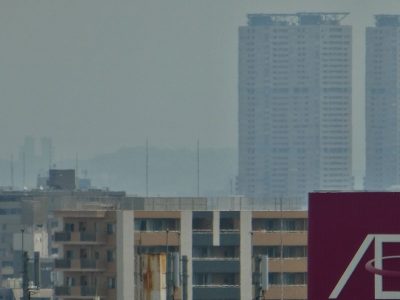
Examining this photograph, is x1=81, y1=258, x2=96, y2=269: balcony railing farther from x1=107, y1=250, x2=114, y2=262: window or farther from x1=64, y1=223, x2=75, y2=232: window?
x1=64, y1=223, x2=75, y2=232: window

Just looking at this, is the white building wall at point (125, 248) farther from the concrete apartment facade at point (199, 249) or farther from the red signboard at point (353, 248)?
the red signboard at point (353, 248)

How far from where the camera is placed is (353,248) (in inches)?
580

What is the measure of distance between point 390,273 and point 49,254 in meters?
133

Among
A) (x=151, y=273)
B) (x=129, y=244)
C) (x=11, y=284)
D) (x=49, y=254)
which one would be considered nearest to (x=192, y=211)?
(x=129, y=244)

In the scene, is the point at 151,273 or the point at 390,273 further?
the point at 151,273

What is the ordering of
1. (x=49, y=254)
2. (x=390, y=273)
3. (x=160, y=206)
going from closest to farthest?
(x=390, y=273), (x=160, y=206), (x=49, y=254)

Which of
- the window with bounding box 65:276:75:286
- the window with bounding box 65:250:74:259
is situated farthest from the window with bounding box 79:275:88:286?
the window with bounding box 65:250:74:259

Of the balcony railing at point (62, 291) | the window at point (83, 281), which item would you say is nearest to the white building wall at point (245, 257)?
the window at point (83, 281)

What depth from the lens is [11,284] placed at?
124m

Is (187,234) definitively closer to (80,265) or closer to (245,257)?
(245,257)

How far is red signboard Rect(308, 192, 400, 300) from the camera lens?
14.7 metres

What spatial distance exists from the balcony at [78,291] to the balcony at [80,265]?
56 cm

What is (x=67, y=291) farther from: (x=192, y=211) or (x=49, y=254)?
(x=49, y=254)

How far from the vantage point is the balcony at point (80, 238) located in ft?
246
